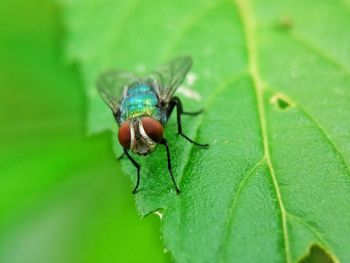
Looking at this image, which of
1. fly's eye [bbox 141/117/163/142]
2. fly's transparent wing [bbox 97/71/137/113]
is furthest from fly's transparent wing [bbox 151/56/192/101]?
fly's eye [bbox 141/117/163/142]

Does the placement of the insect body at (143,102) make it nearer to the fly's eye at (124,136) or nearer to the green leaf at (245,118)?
the fly's eye at (124,136)

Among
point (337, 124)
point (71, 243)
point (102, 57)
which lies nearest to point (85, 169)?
point (71, 243)

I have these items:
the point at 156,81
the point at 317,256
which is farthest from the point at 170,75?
the point at 317,256

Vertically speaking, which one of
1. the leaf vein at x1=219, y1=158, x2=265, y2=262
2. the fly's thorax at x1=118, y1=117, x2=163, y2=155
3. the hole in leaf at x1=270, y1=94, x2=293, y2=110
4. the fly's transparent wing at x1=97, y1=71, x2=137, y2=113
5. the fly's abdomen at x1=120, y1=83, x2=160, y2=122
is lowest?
the leaf vein at x1=219, y1=158, x2=265, y2=262

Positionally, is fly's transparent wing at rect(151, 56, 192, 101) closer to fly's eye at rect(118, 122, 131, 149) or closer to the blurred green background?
fly's eye at rect(118, 122, 131, 149)

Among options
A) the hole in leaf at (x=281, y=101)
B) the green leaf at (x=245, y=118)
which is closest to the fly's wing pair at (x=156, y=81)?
the green leaf at (x=245, y=118)

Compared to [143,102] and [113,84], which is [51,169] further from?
[143,102]

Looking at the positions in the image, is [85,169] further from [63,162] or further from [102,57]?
[102,57]
